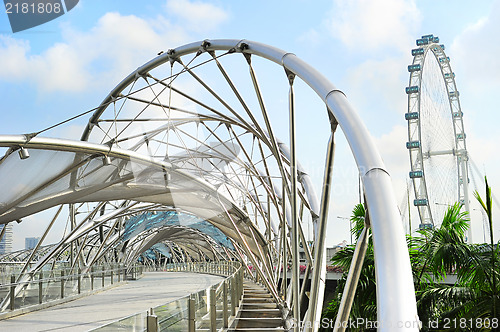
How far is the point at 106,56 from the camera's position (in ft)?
80.5

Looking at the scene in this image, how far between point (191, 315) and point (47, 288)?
632 inches

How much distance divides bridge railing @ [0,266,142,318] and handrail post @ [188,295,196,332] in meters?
12.2

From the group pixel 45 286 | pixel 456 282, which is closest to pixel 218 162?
pixel 45 286

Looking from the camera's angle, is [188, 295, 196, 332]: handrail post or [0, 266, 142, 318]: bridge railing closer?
[188, 295, 196, 332]: handrail post

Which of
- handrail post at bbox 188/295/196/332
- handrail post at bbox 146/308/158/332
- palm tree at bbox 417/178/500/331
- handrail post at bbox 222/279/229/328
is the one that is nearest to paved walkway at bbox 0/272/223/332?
handrail post at bbox 222/279/229/328

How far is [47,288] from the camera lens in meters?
23.2

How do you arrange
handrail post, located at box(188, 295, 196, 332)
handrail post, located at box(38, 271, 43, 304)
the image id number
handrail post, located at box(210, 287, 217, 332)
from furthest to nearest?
handrail post, located at box(38, 271, 43, 304)
the image id number
handrail post, located at box(210, 287, 217, 332)
handrail post, located at box(188, 295, 196, 332)

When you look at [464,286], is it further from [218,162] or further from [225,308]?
[218,162]

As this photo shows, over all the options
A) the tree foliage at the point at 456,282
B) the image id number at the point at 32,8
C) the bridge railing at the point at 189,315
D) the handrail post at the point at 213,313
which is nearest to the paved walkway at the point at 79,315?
the bridge railing at the point at 189,315

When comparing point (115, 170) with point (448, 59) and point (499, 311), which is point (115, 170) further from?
point (448, 59)

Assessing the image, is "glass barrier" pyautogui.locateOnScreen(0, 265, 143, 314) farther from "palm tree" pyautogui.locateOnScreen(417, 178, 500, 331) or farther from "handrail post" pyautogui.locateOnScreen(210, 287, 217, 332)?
"palm tree" pyautogui.locateOnScreen(417, 178, 500, 331)

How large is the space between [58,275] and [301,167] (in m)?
12.3

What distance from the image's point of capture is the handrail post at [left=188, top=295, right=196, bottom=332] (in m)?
9.29

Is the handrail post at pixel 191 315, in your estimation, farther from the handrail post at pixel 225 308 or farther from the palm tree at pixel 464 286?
the palm tree at pixel 464 286
